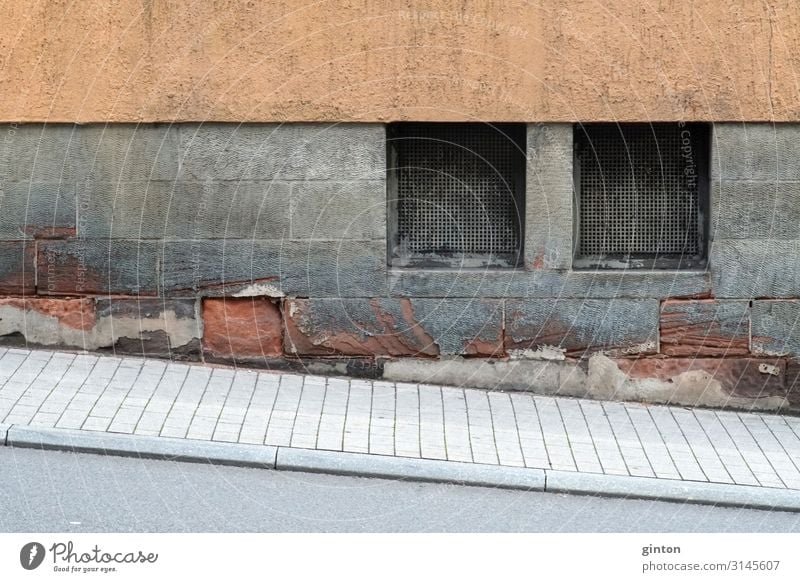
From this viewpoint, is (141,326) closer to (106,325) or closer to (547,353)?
(106,325)

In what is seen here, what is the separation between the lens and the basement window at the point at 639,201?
9.04 metres

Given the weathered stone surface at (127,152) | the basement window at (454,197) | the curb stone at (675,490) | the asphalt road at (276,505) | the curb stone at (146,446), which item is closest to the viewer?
the asphalt road at (276,505)

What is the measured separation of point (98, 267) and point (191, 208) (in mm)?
806

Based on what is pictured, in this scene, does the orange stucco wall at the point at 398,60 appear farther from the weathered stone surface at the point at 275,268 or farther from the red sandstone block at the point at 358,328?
the red sandstone block at the point at 358,328

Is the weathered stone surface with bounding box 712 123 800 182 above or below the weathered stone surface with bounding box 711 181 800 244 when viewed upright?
above

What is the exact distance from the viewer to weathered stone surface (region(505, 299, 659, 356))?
8.88 m

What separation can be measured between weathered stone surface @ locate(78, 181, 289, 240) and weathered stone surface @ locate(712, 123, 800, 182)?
3.10 metres

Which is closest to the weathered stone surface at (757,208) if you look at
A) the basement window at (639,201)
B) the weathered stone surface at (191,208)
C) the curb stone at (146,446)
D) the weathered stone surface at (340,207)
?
the basement window at (639,201)

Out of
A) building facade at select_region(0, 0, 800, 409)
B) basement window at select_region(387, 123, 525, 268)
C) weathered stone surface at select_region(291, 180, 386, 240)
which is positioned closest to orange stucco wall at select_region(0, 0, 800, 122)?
building facade at select_region(0, 0, 800, 409)

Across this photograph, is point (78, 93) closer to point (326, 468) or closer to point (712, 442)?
point (326, 468)

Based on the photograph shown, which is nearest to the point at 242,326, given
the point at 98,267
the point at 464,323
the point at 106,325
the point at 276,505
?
the point at 106,325

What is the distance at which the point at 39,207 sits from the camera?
29.4 feet

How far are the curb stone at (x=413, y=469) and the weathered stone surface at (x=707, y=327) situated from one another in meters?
2.25

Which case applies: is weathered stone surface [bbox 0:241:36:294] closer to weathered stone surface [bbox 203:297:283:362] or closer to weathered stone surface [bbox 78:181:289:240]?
weathered stone surface [bbox 78:181:289:240]
